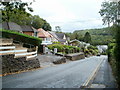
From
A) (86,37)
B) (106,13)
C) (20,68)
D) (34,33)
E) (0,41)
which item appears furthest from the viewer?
(86,37)

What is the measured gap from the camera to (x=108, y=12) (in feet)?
42.1

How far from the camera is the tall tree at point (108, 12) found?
12060 mm

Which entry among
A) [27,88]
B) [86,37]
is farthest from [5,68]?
[86,37]

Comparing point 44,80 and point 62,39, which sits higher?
point 62,39

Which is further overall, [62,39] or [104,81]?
[62,39]

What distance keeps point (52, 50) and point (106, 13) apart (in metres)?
32.0

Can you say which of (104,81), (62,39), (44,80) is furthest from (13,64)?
(62,39)

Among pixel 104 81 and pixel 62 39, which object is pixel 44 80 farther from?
pixel 62 39

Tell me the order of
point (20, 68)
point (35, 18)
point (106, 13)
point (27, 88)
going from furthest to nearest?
point (35, 18) < point (20, 68) < point (106, 13) < point (27, 88)

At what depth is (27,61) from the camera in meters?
17.7

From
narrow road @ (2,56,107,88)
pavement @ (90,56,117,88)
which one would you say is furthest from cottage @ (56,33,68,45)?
pavement @ (90,56,117,88)

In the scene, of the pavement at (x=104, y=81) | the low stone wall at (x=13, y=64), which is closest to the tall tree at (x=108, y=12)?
the pavement at (x=104, y=81)

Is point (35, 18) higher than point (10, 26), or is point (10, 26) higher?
point (35, 18)

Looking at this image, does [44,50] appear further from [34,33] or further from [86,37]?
[86,37]
